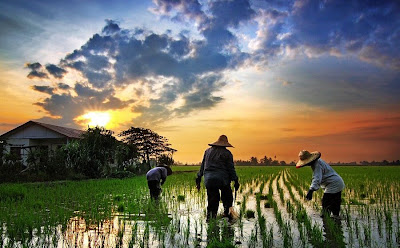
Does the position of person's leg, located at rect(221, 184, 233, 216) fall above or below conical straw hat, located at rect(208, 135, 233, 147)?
below

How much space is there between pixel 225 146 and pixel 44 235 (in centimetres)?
311

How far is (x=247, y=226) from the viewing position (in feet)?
19.2

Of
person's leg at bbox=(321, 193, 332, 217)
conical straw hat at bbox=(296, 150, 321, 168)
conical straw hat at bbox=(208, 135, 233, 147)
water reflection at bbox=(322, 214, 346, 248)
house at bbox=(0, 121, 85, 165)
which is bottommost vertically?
water reflection at bbox=(322, 214, 346, 248)

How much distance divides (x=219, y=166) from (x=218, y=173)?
13 cm

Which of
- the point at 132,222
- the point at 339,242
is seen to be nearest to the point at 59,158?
the point at 132,222

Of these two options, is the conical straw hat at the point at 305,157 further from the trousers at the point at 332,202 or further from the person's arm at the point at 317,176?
the trousers at the point at 332,202

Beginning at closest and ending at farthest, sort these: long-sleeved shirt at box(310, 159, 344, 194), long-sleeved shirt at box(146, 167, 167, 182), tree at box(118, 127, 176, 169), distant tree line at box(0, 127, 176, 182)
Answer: long-sleeved shirt at box(310, 159, 344, 194) < long-sleeved shirt at box(146, 167, 167, 182) < distant tree line at box(0, 127, 176, 182) < tree at box(118, 127, 176, 169)

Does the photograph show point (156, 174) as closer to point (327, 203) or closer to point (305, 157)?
point (305, 157)

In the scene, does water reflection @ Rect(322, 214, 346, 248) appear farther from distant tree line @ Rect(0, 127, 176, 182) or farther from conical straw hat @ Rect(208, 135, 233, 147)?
distant tree line @ Rect(0, 127, 176, 182)

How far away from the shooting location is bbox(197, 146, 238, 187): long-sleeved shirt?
6.25 m

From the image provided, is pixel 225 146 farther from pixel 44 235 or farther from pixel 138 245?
pixel 44 235

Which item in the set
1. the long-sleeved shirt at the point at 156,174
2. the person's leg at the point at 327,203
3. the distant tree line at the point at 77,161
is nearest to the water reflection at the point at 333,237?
the person's leg at the point at 327,203

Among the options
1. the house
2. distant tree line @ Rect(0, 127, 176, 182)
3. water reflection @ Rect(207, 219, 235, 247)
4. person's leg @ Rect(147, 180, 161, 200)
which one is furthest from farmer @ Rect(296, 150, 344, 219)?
the house

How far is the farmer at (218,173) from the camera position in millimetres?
6250
